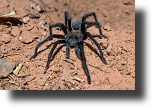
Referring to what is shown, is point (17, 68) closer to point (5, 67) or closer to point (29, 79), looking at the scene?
point (5, 67)

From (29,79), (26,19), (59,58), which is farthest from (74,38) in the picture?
(26,19)

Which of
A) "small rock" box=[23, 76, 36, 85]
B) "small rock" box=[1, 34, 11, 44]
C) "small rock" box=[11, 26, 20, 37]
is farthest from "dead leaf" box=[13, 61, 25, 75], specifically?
"small rock" box=[11, 26, 20, 37]

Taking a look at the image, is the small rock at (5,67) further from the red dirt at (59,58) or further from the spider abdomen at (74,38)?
the spider abdomen at (74,38)

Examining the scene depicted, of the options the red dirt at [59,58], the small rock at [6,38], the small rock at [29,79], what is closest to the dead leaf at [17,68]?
the red dirt at [59,58]

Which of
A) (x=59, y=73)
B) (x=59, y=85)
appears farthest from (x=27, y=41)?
(x=59, y=85)

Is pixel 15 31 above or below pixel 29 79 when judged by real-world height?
above

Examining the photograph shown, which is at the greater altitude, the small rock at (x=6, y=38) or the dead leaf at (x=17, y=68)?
the small rock at (x=6, y=38)

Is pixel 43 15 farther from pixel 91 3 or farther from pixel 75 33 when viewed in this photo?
pixel 91 3

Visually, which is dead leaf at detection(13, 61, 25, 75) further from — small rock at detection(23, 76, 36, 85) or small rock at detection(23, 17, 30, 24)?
small rock at detection(23, 17, 30, 24)
